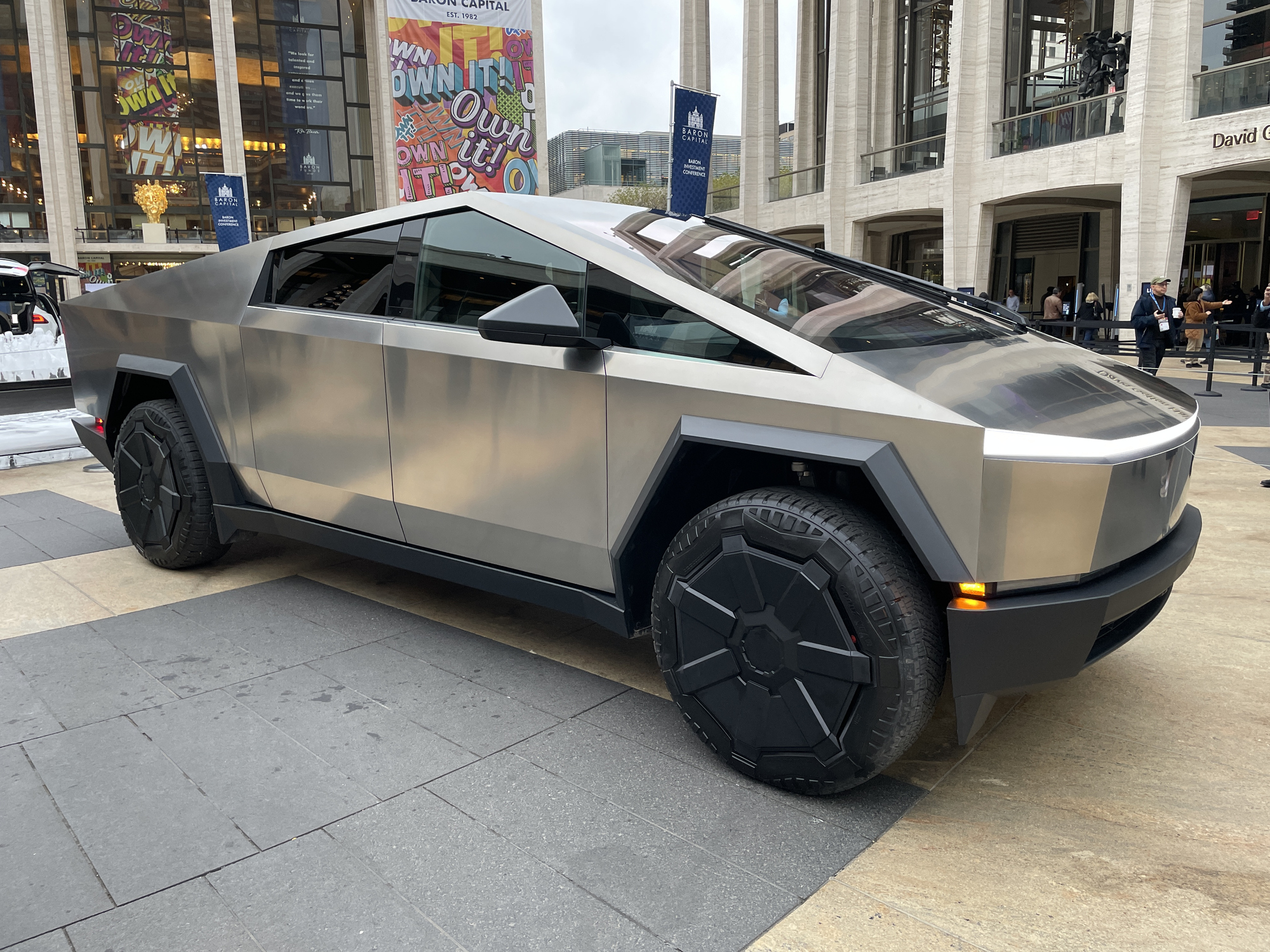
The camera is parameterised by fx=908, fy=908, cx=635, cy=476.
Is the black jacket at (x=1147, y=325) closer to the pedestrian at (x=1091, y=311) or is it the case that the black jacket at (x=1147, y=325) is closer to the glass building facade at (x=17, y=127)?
the pedestrian at (x=1091, y=311)

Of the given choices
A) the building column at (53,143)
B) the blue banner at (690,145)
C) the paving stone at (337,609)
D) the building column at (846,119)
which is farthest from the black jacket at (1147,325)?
the building column at (53,143)

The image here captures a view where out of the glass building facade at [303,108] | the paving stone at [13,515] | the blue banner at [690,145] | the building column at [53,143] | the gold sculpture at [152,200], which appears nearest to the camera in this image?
the paving stone at [13,515]

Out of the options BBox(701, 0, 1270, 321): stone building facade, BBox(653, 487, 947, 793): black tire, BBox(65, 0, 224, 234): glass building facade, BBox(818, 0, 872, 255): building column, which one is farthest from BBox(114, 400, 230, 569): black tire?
BBox(65, 0, 224, 234): glass building facade

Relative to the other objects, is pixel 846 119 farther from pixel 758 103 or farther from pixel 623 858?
pixel 623 858

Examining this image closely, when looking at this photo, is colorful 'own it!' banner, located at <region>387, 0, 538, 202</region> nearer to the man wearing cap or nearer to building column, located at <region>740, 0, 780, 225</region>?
building column, located at <region>740, 0, 780, 225</region>

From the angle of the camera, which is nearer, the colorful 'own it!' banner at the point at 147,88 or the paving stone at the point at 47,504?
the paving stone at the point at 47,504

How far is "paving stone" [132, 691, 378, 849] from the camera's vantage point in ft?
7.72

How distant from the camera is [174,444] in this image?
4.09 meters

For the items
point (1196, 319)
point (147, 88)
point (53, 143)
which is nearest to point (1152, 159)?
point (1196, 319)

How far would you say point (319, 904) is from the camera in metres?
2.01

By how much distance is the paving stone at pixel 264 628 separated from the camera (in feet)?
11.5

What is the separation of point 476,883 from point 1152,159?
2474 centimetres

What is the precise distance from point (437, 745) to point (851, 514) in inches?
55.9

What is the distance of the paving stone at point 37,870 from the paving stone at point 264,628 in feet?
3.25
